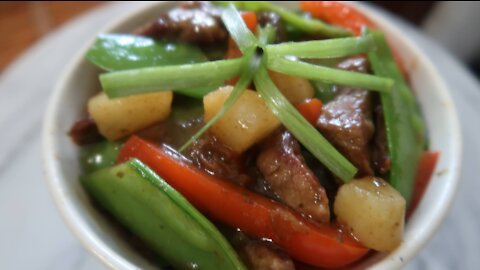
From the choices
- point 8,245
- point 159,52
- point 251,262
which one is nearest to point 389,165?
point 251,262

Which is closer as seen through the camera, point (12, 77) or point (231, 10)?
point (231, 10)

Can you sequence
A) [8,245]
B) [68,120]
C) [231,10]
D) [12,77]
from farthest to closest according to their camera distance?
1. [12,77]
2. [8,245]
3. [68,120]
4. [231,10]

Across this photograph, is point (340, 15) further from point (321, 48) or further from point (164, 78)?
point (164, 78)

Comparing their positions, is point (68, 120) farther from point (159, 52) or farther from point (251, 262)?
point (251, 262)

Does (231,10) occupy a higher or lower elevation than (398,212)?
higher

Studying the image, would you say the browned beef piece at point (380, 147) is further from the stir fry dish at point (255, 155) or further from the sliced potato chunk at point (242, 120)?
the sliced potato chunk at point (242, 120)

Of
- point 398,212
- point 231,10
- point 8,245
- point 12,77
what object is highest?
point 231,10

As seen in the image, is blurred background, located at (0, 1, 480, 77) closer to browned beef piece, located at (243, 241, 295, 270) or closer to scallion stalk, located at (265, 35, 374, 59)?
scallion stalk, located at (265, 35, 374, 59)

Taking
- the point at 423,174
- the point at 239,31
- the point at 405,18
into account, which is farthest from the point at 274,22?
the point at 405,18
